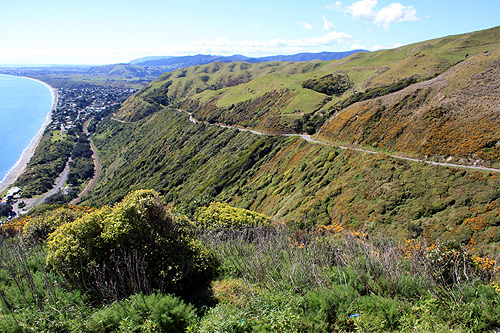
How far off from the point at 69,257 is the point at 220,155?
51278mm

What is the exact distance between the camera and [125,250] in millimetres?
10445

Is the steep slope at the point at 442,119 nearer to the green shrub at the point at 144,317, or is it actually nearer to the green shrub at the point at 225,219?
the green shrub at the point at 225,219

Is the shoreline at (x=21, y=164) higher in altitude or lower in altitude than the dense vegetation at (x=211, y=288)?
lower

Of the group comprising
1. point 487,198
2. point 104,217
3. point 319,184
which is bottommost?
point 319,184

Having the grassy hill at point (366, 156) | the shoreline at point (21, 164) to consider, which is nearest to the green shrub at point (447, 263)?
the grassy hill at point (366, 156)

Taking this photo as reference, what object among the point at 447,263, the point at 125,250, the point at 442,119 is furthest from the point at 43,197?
the point at 447,263

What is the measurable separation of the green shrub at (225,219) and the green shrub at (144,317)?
10895mm

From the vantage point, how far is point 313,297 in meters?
8.61

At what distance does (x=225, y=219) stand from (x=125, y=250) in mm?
10550

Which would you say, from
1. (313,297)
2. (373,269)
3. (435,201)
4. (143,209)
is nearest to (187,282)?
(143,209)

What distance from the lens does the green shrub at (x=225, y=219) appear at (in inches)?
793

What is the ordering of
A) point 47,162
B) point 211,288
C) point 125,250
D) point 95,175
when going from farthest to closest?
point 47,162, point 95,175, point 211,288, point 125,250

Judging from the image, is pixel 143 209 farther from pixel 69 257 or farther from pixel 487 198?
pixel 487 198

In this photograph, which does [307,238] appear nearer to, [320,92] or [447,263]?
[447,263]
